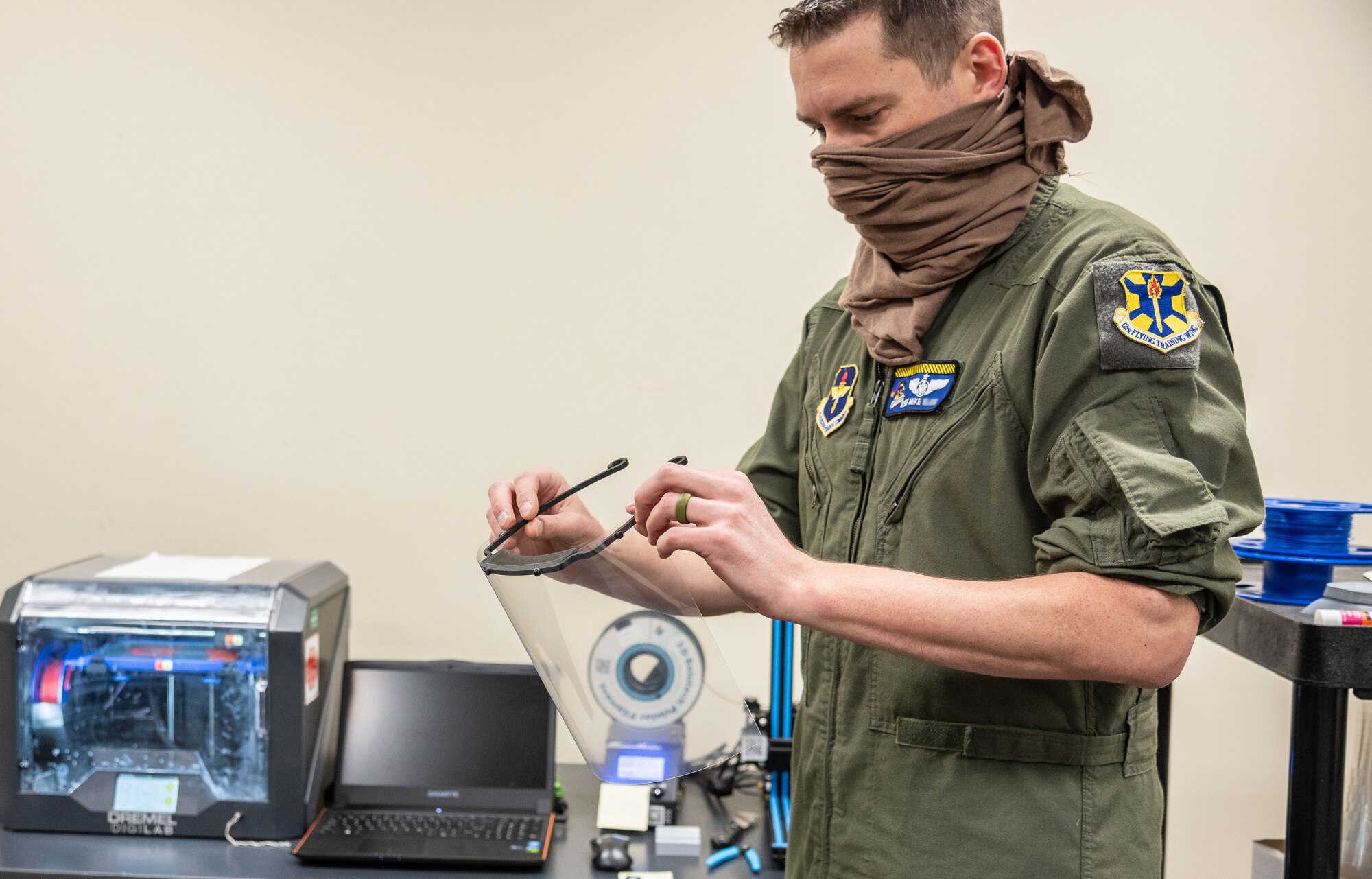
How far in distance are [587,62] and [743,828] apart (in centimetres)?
156

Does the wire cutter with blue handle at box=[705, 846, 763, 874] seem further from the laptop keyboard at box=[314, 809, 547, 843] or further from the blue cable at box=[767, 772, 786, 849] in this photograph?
the laptop keyboard at box=[314, 809, 547, 843]

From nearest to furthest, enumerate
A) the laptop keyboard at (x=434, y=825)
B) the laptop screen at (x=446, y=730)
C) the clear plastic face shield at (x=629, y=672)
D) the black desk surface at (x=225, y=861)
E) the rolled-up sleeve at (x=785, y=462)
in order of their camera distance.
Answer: the clear plastic face shield at (x=629, y=672)
the rolled-up sleeve at (x=785, y=462)
the black desk surface at (x=225, y=861)
the laptop keyboard at (x=434, y=825)
the laptop screen at (x=446, y=730)

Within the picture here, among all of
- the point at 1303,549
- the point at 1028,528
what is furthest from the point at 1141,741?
the point at 1303,549

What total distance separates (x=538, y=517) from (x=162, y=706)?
1.08 meters

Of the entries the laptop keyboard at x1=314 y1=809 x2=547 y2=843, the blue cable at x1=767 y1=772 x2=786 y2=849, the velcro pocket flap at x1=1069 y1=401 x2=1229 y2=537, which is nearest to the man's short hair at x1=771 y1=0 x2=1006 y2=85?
the velcro pocket flap at x1=1069 y1=401 x2=1229 y2=537

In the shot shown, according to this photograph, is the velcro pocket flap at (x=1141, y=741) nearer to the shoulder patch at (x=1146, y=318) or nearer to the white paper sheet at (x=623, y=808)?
the shoulder patch at (x=1146, y=318)

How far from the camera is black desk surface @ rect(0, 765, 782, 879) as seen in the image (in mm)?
1662

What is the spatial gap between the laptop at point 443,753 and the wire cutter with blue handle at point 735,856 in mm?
272

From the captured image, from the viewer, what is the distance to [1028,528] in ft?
3.29

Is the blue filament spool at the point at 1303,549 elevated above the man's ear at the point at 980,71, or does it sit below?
below

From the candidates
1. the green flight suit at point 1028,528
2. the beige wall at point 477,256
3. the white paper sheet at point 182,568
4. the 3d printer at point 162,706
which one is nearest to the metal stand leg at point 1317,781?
the green flight suit at point 1028,528

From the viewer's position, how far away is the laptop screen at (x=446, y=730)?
6.14 ft

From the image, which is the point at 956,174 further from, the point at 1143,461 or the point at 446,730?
the point at 446,730

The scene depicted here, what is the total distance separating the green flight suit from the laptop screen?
82 cm
